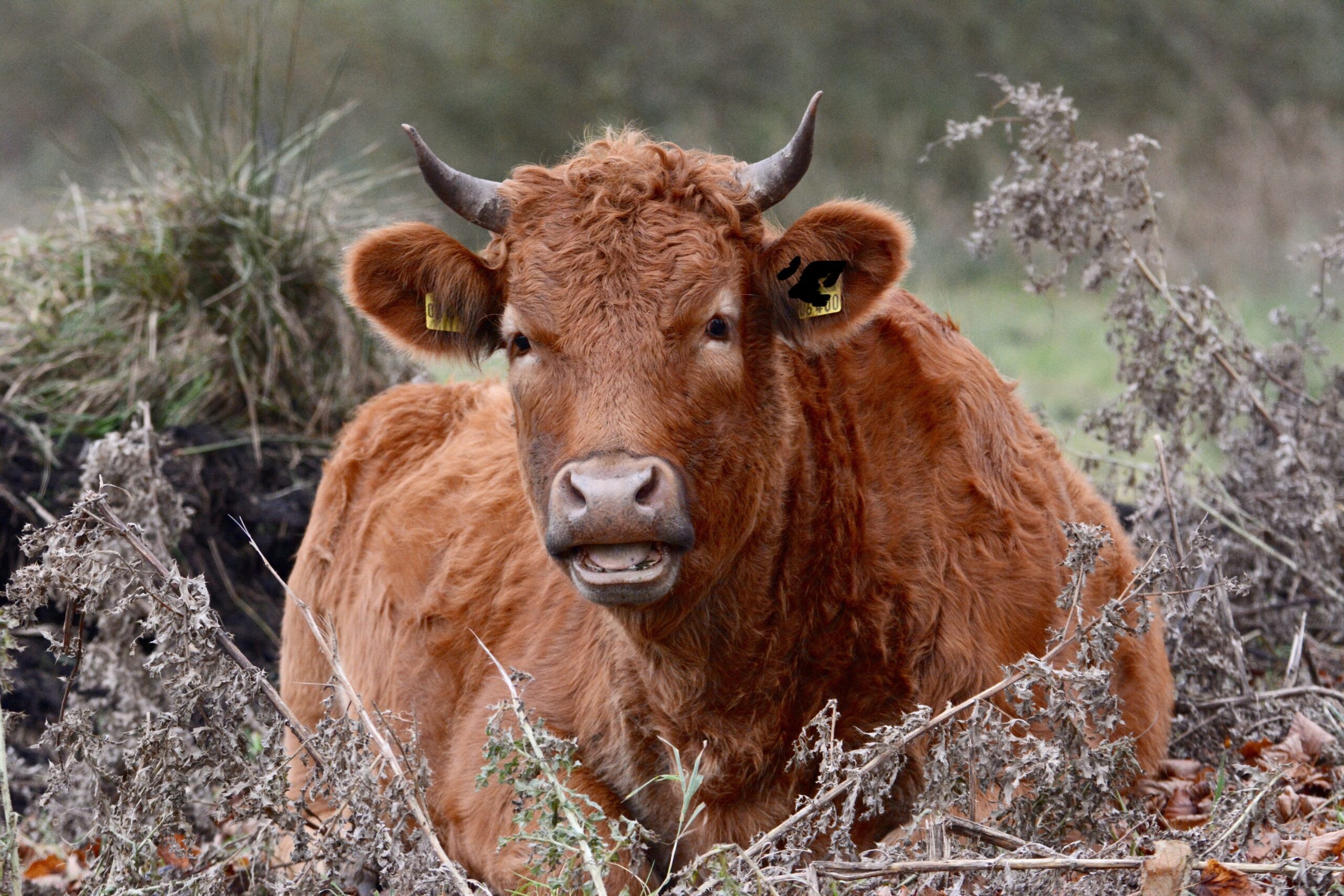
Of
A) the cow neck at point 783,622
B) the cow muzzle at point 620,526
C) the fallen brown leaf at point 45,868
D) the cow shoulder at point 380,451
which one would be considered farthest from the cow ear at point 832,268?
the fallen brown leaf at point 45,868

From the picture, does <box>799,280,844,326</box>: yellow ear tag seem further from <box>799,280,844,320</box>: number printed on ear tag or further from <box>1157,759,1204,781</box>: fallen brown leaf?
<box>1157,759,1204,781</box>: fallen brown leaf

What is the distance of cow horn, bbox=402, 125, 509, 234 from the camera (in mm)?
3779

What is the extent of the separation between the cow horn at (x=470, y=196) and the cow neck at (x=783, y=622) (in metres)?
0.96

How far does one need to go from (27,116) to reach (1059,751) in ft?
96.2

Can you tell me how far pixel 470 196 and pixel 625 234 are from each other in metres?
0.52

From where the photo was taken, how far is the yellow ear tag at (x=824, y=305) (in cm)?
381

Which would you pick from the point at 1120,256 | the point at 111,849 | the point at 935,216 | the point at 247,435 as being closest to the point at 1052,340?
the point at 935,216

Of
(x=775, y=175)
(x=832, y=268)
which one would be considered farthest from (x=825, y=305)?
(x=775, y=175)

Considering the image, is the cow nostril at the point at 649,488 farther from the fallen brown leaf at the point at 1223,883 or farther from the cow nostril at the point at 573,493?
the fallen brown leaf at the point at 1223,883

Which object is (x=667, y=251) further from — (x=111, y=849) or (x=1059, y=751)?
(x=111, y=849)

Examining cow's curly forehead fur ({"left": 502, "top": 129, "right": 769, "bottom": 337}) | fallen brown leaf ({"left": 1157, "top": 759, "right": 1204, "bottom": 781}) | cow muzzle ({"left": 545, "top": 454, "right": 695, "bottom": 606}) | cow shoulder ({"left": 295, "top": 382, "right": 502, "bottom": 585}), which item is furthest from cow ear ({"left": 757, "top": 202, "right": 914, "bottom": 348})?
cow shoulder ({"left": 295, "top": 382, "right": 502, "bottom": 585})

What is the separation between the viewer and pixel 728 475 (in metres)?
3.58

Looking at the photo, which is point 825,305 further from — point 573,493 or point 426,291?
point 426,291

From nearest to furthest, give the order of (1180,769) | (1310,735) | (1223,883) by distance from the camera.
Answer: (1223,883) → (1310,735) → (1180,769)
